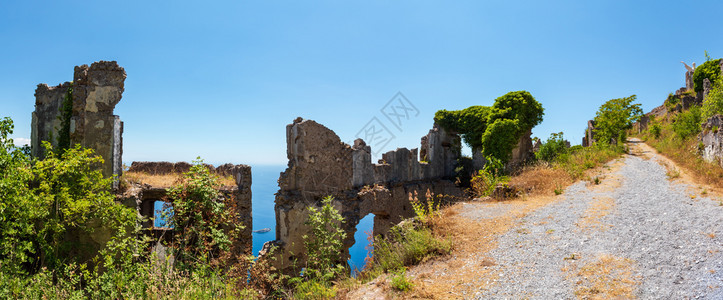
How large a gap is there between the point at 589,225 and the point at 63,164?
399 inches

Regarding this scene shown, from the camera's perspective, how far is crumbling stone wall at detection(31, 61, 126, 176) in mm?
9188

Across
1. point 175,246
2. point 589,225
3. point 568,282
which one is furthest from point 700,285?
point 175,246

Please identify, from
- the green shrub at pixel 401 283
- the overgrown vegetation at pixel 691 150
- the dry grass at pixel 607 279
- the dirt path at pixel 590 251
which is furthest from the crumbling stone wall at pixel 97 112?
the overgrown vegetation at pixel 691 150

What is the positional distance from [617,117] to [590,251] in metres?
16.6

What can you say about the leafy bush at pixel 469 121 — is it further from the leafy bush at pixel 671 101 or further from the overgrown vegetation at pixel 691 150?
the leafy bush at pixel 671 101

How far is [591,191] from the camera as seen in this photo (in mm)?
9992

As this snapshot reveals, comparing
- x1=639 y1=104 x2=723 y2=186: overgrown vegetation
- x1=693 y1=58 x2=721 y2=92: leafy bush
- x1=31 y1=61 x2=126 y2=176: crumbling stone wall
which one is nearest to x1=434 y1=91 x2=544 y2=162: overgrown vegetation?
x1=639 y1=104 x2=723 y2=186: overgrown vegetation

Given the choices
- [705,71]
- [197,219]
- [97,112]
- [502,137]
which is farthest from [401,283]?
[705,71]

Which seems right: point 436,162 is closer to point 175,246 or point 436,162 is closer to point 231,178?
point 231,178

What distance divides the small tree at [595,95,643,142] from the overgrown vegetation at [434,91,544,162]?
4.18 m

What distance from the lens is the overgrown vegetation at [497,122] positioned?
15.8 m

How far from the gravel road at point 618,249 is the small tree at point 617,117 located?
1108 cm

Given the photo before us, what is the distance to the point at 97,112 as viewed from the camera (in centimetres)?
934

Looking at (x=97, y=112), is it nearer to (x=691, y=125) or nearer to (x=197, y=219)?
(x=197, y=219)
